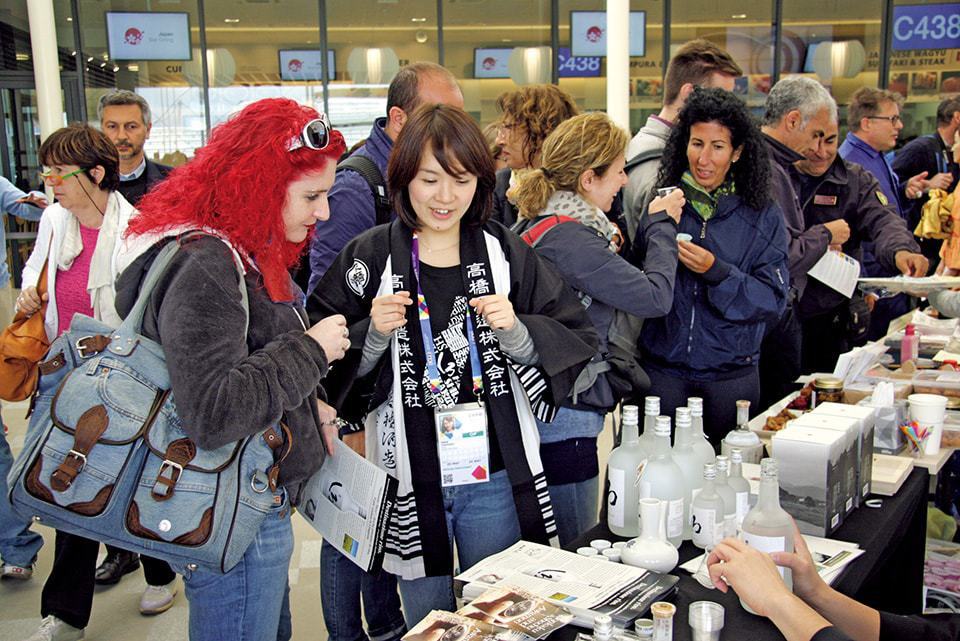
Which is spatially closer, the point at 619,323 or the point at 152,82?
the point at 619,323

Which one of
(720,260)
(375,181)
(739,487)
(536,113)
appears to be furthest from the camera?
(536,113)

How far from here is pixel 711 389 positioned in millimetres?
2758

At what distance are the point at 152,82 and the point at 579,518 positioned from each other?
30.3ft

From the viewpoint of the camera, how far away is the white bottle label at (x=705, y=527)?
1706 mm

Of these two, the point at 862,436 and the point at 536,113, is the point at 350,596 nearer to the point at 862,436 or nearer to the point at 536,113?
the point at 862,436

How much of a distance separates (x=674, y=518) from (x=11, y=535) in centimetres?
267

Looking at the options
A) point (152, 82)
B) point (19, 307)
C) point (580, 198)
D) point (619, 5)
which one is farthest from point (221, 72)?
point (580, 198)

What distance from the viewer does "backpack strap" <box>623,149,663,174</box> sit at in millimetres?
3047

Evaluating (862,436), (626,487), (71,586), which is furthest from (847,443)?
(71,586)

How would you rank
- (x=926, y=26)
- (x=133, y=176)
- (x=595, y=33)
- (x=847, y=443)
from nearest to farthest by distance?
1. (x=847, y=443)
2. (x=133, y=176)
3. (x=926, y=26)
4. (x=595, y=33)

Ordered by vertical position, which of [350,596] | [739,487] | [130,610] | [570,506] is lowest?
[130,610]

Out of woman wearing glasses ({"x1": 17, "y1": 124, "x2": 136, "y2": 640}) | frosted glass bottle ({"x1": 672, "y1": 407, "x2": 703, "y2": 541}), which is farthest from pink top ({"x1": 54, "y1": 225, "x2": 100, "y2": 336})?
frosted glass bottle ({"x1": 672, "y1": 407, "x2": 703, "y2": 541})

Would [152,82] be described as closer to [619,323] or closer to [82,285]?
[82,285]

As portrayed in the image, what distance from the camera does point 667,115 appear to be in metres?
3.19
